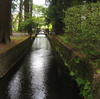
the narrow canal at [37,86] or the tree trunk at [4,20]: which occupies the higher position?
the tree trunk at [4,20]

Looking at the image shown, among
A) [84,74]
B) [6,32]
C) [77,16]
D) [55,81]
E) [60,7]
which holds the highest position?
[60,7]

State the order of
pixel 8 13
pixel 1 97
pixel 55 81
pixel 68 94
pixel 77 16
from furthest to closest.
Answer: pixel 8 13, pixel 77 16, pixel 55 81, pixel 68 94, pixel 1 97

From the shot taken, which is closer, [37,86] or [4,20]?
[37,86]

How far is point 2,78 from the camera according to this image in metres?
8.20

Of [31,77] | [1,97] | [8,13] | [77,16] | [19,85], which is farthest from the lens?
[8,13]

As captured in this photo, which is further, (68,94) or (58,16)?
(58,16)

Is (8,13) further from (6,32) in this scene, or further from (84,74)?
→ (84,74)

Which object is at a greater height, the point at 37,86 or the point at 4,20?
the point at 4,20

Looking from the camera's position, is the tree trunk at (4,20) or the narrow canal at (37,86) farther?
the tree trunk at (4,20)

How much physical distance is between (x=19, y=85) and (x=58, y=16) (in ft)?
52.2

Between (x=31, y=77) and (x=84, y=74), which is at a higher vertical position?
(x=84, y=74)

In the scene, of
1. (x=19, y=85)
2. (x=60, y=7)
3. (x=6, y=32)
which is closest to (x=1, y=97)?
(x=19, y=85)

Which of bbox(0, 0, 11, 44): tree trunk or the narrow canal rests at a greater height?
bbox(0, 0, 11, 44): tree trunk

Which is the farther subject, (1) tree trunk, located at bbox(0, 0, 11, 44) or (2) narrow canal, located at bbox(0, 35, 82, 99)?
(1) tree trunk, located at bbox(0, 0, 11, 44)
